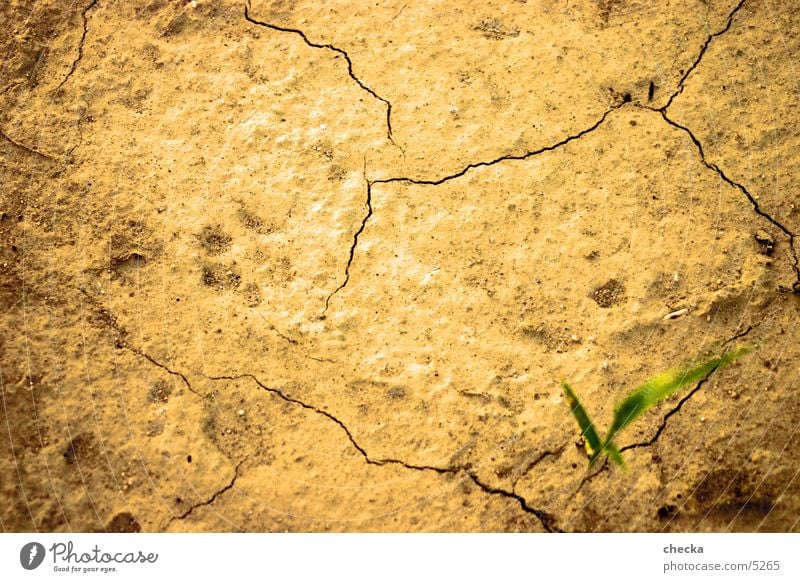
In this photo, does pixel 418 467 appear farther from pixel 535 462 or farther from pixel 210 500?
pixel 210 500

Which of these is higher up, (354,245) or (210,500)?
(354,245)

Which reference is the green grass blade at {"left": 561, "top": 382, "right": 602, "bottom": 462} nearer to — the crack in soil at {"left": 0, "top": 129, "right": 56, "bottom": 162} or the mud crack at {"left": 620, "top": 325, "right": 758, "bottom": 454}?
the mud crack at {"left": 620, "top": 325, "right": 758, "bottom": 454}

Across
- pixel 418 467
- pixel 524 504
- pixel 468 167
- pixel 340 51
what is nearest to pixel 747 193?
pixel 468 167


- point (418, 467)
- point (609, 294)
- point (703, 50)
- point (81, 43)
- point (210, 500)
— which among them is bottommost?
point (210, 500)

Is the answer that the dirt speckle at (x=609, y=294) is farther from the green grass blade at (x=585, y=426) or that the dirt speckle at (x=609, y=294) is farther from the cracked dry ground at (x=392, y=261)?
the green grass blade at (x=585, y=426)

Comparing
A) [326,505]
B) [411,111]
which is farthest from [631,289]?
[326,505]

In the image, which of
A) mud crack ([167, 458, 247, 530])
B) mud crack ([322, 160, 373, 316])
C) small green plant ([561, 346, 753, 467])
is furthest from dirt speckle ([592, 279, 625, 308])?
mud crack ([167, 458, 247, 530])

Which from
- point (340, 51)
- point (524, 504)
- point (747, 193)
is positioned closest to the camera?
point (524, 504)
